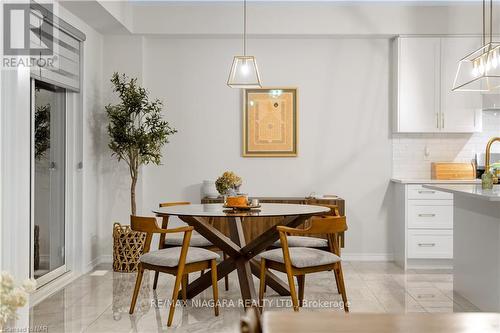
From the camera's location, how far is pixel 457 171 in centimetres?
646

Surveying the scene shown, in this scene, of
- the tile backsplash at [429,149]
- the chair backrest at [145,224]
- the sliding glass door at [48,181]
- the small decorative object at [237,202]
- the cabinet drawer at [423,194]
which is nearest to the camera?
the chair backrest at [145,224]

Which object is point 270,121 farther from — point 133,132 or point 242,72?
point 242,72

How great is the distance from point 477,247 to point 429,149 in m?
2.42

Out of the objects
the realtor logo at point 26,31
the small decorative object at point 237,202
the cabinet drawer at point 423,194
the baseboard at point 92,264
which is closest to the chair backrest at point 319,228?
the small decorative object at point 237,202

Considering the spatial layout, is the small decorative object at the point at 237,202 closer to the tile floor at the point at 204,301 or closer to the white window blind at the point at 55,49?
the tile floor at the point at 204,301

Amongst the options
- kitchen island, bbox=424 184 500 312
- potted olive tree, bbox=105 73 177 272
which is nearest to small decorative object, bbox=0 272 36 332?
kitchen island, bbox=424 184 500 312

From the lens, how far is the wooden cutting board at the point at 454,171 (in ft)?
21.1

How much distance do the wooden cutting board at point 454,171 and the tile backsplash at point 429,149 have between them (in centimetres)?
17

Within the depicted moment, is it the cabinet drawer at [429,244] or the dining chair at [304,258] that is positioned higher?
the dining chair at [304,258]

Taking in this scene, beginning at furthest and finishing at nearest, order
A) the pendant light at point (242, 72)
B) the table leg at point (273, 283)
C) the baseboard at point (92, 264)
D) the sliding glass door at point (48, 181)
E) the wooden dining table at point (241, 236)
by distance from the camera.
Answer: the baseboard at point (92, 264) → the sliding glass door at point (48, 181) → the table leg at point (273, 283) → the pendant light at point (242, 72) → the wooden dining table at point (241, 236)

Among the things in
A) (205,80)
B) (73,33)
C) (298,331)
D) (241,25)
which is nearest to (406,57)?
(241,25)

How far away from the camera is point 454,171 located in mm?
6465

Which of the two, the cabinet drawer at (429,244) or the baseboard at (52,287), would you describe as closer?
the baseboard at (52,287)

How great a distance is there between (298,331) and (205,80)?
5.66 m
